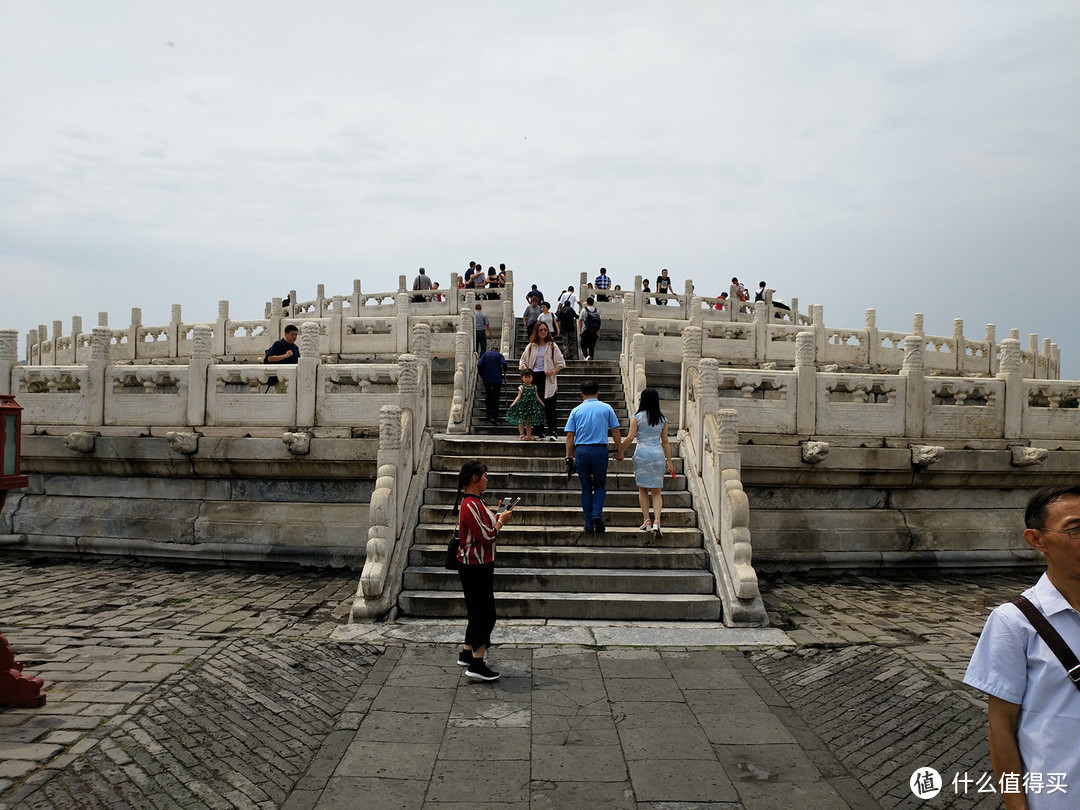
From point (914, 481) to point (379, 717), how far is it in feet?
27.1

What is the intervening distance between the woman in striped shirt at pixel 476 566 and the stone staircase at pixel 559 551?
1685 millimetres

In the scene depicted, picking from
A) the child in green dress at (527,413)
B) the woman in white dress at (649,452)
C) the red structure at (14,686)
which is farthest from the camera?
the child in green dress at (527,413)

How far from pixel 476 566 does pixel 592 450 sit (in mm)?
2746

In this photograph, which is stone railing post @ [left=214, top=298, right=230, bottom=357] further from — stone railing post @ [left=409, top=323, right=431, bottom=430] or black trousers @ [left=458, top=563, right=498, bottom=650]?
black trousers @ [left=458, top=563, right=498, bottom=650]

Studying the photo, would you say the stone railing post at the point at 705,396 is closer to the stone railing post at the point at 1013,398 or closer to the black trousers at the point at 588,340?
the stone railing post at the point at 1013,398

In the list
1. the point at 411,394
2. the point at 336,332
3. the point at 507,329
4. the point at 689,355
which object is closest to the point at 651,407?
the point at 689,355

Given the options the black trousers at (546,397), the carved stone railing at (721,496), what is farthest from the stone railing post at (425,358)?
the carved stone railing at (721,496)

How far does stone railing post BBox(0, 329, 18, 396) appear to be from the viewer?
12.1 m

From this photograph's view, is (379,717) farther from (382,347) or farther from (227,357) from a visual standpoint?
(227,357)

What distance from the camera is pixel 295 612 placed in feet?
27.5

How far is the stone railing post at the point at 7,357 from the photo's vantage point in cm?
1213

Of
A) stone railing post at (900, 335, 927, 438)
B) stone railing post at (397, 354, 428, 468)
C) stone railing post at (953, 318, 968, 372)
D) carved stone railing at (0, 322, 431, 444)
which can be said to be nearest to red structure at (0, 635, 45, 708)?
stone railing post at (397, 354, 428, 468)

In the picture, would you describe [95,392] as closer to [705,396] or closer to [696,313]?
[705,396]

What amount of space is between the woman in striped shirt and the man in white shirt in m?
3.93
